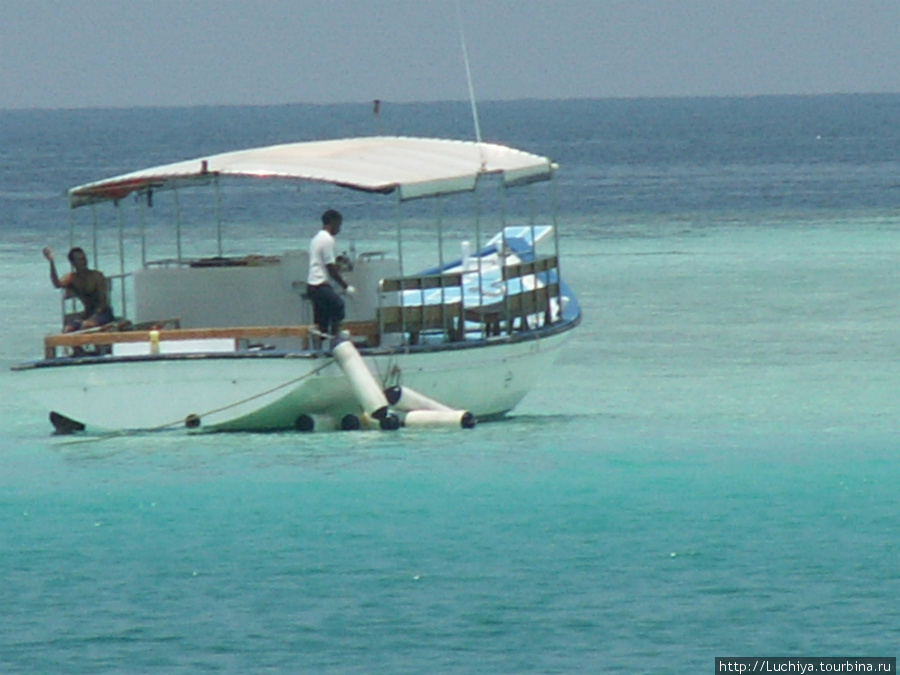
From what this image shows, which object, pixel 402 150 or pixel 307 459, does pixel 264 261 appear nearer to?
pixel 402 150

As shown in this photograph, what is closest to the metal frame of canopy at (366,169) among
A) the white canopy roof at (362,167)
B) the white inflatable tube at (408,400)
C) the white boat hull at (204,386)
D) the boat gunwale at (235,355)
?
the white canopy roof at (362,167)

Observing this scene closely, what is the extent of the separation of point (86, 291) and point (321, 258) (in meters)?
2.21

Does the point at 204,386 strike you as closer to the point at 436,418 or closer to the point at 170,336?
the point at 170,336

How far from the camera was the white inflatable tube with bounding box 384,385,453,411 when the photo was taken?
17.8 metres

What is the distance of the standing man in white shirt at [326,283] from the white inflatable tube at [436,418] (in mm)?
932

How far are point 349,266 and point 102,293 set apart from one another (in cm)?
215

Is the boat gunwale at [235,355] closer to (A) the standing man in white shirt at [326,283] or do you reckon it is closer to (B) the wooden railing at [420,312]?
(B) the wooden railing at [420,312]

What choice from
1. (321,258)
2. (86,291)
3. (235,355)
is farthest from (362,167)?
(86,291)

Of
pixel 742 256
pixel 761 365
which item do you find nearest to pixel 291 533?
pixel 761 365

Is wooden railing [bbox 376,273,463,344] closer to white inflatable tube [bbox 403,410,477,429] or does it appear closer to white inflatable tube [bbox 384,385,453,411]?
white inflatable tube [bbox 384,385,453,411]

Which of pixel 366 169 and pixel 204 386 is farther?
pixel 366 169

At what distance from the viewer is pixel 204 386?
17.4 metres

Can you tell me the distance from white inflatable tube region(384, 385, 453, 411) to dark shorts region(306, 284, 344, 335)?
706 mm

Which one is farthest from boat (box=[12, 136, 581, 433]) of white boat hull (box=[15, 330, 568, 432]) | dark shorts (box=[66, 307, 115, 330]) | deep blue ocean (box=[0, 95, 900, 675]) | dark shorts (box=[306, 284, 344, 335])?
deep blue ocean (box=[0, 95, 900, 675])
